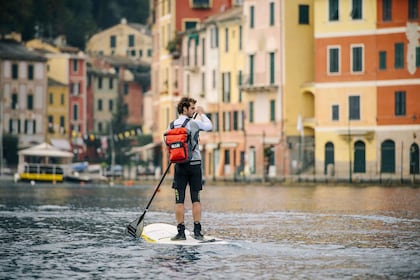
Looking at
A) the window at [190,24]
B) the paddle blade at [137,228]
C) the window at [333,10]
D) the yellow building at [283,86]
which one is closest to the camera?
the paddle blade at [137,228]

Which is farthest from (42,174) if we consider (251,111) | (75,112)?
(75,112)

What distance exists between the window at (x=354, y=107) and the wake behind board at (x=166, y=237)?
2627 inches

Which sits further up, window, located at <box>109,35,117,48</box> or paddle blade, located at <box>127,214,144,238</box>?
window, located at <box>109,35,117,48</box>

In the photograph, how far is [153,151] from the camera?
5103 inches

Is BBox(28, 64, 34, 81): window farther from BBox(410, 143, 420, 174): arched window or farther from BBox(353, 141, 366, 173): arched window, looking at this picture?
BBox(410, 143, 420, 174): arched window

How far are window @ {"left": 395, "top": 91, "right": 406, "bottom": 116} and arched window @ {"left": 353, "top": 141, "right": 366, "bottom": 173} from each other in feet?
9.53

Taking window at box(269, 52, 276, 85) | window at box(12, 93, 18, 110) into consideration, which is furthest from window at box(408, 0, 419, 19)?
window at box(12, 93, 18, 110)

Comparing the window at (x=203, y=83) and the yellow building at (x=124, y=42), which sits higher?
the yellow building at (x=124, y=42)

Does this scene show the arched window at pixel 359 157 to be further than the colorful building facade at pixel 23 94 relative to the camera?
No

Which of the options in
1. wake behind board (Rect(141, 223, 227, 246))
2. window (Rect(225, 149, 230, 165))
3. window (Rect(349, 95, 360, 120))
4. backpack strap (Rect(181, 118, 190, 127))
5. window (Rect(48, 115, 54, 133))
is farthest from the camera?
window (Rect(48, 115, 54, 133))

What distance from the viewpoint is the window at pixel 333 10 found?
92.2m

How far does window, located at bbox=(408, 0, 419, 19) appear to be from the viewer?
8894cm

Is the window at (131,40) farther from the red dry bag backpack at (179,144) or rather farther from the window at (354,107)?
the red dry bag backpack at (179,144)

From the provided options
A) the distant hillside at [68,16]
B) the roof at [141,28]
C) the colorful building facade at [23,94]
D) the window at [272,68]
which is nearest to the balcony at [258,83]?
the window at [272,68]
